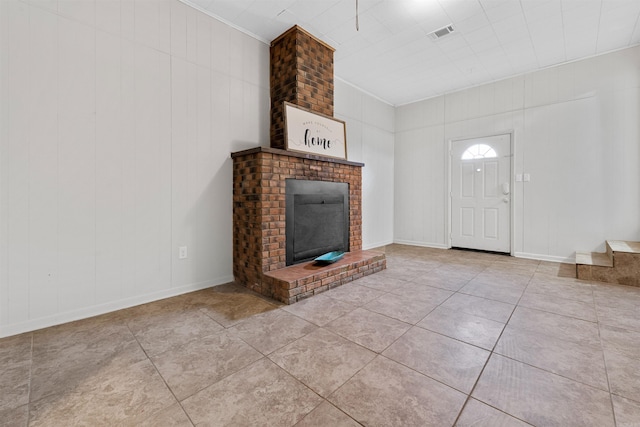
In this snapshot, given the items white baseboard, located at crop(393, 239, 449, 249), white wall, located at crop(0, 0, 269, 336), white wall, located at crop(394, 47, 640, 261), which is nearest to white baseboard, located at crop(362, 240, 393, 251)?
white baseboard, located at crop(393, 239, 449, 249)

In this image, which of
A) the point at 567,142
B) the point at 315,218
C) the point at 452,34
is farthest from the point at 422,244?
the point at 452,34

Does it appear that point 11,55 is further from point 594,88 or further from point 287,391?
point 594,88

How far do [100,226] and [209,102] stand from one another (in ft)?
4.87

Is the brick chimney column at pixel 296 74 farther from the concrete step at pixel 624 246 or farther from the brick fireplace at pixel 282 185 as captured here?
the concrete step at pixel 624 246

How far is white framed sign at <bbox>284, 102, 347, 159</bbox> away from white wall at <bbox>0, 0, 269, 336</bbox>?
534 millimetres

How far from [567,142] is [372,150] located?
8.88 feet

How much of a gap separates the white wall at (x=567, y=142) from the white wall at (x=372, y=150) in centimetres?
100

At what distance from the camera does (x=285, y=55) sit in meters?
3.07

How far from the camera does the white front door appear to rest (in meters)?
4.29

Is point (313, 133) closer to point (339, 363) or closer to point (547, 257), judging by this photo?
point (339, 363)

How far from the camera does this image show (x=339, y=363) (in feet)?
4.80

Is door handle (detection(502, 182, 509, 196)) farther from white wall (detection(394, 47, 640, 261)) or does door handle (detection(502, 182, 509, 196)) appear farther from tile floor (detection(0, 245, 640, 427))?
tile floor (detection(0, 245, 640, 427))

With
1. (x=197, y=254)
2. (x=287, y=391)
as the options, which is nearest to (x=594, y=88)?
(x=287, y=391)

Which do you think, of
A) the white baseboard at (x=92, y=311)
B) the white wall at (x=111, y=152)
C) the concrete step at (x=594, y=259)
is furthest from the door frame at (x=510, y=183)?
the white baseboard at (x=92, y=311)
